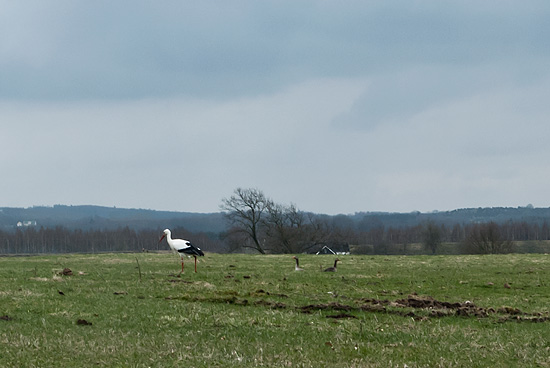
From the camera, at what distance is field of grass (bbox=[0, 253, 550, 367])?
11672mm

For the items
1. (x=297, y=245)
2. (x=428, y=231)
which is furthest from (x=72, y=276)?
(x=428, y=231)

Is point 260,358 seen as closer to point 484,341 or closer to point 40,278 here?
point 484,341

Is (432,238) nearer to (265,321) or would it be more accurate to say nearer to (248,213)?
(248,213)

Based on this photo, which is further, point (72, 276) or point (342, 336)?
point (72, 276)

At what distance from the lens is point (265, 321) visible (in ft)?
51.5

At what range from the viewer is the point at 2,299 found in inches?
725

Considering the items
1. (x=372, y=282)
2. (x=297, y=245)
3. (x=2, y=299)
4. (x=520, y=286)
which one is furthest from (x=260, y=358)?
(x=297, y=245)

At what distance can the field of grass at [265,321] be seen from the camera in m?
11.7

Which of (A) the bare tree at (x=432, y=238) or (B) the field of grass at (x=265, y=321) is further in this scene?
(A) the bare tree at (x=432, y=238)

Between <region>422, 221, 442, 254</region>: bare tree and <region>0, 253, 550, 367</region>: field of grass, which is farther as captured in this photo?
<region>422, 221, 442, 254</region>: bare tree

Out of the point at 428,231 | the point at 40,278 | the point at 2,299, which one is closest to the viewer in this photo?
the point at 2,299

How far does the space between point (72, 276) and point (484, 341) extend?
62.4ft

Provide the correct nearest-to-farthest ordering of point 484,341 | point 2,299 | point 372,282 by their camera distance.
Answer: point 484,341
point 2,299
point 372,282

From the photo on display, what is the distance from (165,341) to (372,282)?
1585cm
